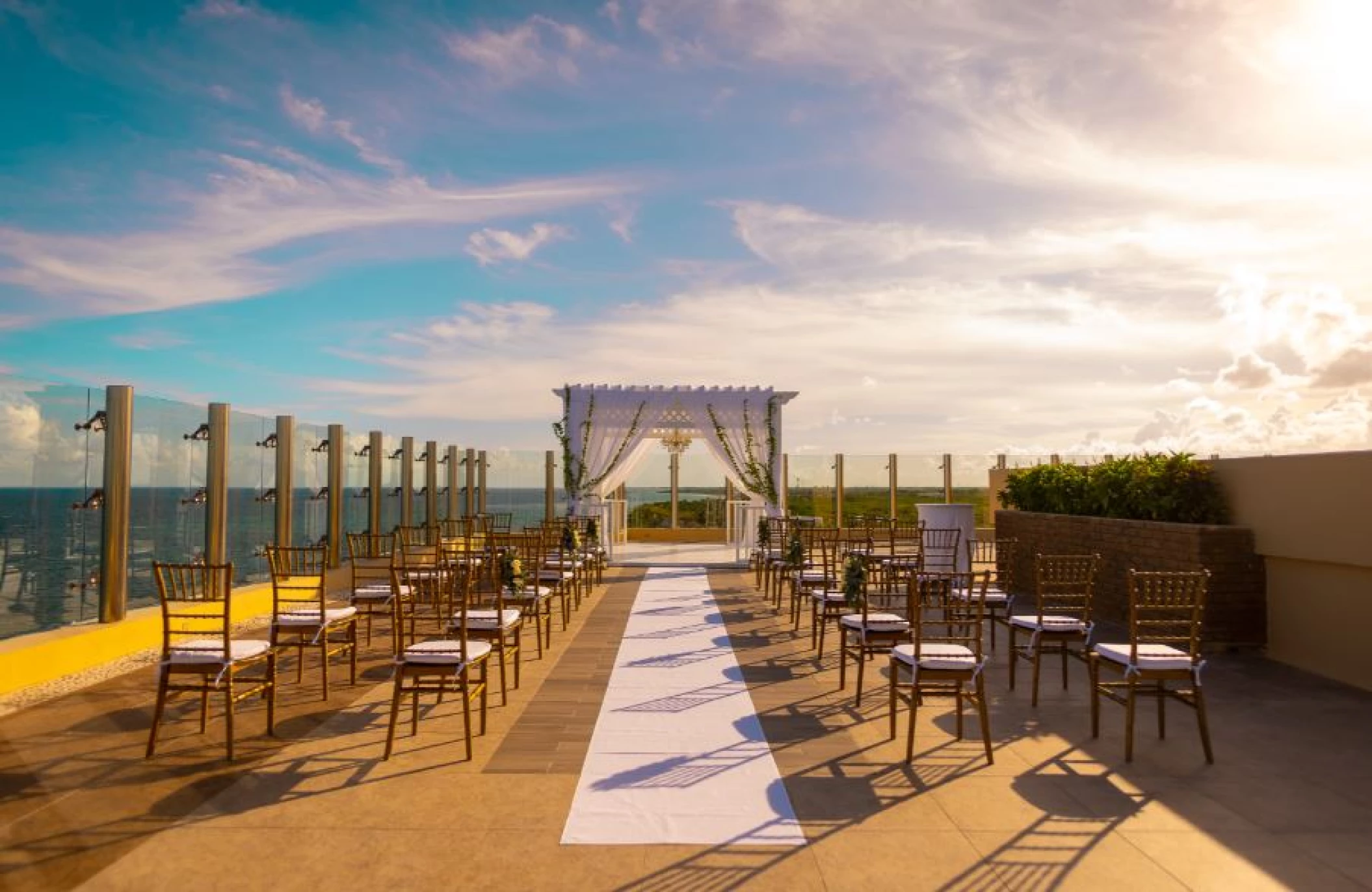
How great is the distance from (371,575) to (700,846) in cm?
822

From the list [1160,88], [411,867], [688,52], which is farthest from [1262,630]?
[688,52]

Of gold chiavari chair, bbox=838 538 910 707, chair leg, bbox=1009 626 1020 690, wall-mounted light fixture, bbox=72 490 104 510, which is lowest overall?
chair leg, bbox=1009 626 1020 690

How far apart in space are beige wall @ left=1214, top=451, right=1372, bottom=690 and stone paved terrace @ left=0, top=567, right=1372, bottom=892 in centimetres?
73

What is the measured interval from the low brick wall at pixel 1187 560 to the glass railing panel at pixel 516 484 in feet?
38.5

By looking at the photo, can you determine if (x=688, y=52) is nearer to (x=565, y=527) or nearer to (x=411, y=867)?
(x=565, y=527)

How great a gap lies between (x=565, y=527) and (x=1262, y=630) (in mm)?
7811

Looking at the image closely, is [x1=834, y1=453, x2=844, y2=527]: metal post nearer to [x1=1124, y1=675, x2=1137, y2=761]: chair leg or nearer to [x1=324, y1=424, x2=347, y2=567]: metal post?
[x1=324, y1=424, x2=347, y2=567]: metal post

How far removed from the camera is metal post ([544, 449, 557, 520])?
1897cm

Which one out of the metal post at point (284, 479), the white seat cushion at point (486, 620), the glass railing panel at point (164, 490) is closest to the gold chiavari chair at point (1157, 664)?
the white seat cushion at point (486, 620)

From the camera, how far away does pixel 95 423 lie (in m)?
7.29

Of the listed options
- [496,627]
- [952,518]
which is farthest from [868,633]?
[952,518]

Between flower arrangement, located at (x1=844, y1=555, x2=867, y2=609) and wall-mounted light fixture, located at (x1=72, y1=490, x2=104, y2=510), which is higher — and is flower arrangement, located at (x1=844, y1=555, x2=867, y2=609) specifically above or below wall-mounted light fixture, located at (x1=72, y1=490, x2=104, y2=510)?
below

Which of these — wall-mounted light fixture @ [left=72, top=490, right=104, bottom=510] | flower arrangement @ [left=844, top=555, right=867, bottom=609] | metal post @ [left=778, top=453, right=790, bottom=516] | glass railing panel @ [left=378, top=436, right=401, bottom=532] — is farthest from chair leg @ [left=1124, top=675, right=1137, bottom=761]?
metal post @ [left=778, top=453, right=790, bottom=516]

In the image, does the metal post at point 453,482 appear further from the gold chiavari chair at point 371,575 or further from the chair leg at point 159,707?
the chair leg at point 159,707
